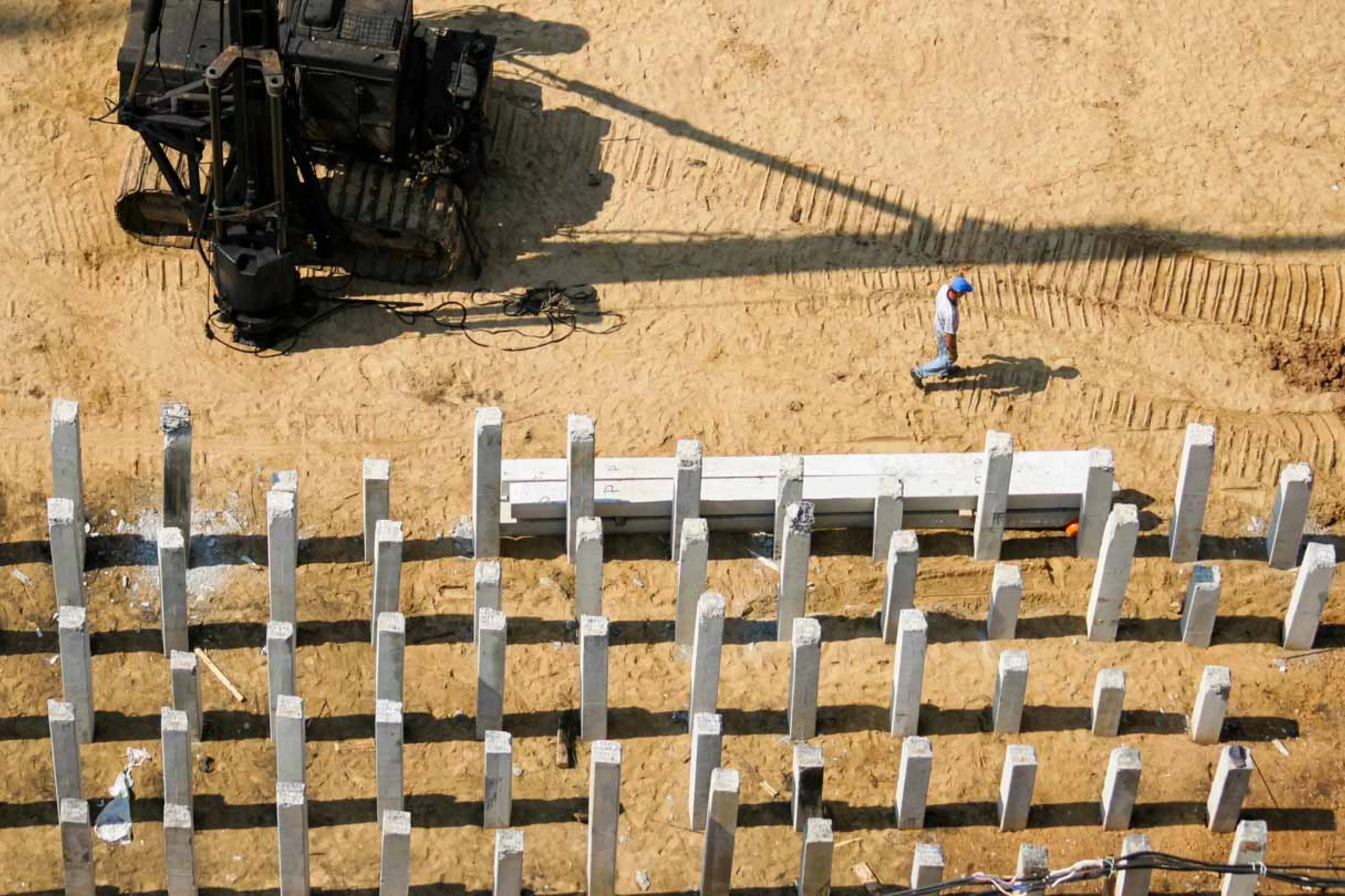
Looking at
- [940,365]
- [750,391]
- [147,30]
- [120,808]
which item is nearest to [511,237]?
[750,391]

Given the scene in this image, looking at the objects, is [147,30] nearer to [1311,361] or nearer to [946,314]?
[946,314]

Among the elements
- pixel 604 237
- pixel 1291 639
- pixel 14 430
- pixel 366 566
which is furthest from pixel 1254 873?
pixel 14 430

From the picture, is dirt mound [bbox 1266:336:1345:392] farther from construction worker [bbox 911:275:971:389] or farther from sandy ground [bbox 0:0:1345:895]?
construction worker [bbox 911:275:971:389]

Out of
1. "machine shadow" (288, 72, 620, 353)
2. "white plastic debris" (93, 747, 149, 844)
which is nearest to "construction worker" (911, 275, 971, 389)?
"machine shadow" (288, 72, 620, 353)

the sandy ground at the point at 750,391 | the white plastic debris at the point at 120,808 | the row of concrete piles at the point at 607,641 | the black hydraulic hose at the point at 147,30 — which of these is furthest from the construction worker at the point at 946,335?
the white plastic debris at the point at 120,808

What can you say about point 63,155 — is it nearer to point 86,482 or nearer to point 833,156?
point 86,482

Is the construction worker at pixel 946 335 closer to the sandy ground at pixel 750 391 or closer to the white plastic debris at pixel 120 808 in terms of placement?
the sandy ground at pixel 750 391
